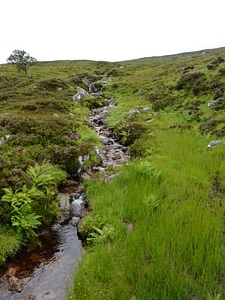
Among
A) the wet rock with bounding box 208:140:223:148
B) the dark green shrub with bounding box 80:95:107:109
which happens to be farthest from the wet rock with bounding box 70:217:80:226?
the dark green shrub with bounding box 80:95:107:109

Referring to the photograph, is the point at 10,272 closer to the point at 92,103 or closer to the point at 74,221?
the point at 74,221

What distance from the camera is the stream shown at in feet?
21.3

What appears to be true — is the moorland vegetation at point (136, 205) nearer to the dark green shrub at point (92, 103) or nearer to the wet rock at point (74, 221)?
the wet rock at point (74, 221)

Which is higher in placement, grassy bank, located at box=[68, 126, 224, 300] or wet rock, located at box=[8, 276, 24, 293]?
grassy bank, located at box=[68, 126, 224, 300]

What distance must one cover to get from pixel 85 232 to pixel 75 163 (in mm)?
5113

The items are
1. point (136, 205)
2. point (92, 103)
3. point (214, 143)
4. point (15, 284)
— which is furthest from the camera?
point (92, 103)

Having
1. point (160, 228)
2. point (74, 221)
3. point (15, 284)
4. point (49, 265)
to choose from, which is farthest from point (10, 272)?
point (160, 228)

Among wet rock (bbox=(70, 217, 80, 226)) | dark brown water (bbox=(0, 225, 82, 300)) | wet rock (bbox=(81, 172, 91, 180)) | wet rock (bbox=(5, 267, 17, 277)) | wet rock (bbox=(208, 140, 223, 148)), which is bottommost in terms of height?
dark brown water (bbox=(0, 225, 82, 300))

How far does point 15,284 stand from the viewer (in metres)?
6.62

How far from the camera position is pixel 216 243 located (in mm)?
6367

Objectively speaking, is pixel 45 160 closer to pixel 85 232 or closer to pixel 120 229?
pixel 85 232

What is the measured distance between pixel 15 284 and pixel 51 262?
3.73 ft

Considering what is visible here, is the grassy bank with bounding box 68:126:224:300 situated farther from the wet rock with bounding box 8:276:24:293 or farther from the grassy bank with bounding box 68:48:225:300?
the wet rock with bounding box 8:276:24:293

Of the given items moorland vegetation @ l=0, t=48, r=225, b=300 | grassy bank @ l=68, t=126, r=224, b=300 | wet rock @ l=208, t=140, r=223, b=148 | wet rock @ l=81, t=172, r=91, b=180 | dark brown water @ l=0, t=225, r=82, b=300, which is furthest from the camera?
wet rock @ l=208, t=140, r=223, b=148
